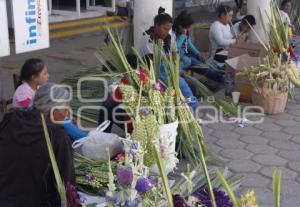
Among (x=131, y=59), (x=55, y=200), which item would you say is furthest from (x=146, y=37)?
(x=55, y=200)

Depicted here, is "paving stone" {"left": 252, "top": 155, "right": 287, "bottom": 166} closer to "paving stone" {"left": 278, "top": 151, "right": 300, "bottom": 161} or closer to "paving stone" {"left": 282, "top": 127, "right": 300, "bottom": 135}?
"paving stone" {"left": 278, "top": 151, "right": 300, "bottom": 161}

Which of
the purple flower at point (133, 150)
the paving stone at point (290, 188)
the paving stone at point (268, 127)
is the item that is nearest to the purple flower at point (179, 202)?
the purple flower at point (133, 150)

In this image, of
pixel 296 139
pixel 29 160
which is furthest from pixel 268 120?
pixel 29 160

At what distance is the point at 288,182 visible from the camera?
3824mm

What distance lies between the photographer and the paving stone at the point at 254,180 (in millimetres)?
3758

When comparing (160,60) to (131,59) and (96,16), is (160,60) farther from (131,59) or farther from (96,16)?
(96,16)

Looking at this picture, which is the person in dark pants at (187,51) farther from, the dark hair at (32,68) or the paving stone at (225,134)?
the dark hair at (32,68)

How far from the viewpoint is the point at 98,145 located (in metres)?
3.52

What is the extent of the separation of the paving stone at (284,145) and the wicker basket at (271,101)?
696 mm

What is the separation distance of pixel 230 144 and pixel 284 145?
0.51m

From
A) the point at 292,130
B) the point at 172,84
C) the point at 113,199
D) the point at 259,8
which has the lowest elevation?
the point at 292,130

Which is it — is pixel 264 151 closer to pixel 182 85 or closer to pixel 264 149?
pixel 264 149

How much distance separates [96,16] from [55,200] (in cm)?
954

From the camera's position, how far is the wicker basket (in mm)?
5250
